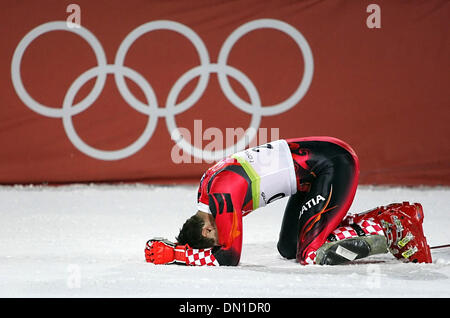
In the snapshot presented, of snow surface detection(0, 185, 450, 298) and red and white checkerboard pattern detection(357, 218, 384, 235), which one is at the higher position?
red and white checkerboard pattern detection(357, 218, 384, 235)

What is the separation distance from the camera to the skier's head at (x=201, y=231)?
371cm

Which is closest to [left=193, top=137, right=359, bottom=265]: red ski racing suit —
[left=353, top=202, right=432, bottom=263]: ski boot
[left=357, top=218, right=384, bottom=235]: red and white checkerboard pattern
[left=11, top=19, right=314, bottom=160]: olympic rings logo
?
[left=357, top=218, right=384, bottom=235]: red and white checkerboard pattern

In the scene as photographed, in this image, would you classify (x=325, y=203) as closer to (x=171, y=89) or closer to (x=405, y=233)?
(x=405, y=233)

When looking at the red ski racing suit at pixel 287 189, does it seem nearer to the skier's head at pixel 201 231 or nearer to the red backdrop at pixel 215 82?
the skier's head at pixel 201 231

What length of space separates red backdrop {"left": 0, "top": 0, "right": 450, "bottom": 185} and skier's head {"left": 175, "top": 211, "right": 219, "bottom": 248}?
3.92m

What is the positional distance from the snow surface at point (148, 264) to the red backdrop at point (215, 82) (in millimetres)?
860

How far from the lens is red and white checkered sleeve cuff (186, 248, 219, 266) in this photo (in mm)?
3717

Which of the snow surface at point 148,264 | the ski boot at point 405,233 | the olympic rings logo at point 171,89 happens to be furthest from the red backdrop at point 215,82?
the ski boot at point 405,233

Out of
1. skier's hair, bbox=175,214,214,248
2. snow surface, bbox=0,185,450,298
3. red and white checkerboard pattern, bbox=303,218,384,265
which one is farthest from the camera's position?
red and white checkerboard pattern, bbox=303,218,384,265

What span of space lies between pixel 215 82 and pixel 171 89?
1.63ft

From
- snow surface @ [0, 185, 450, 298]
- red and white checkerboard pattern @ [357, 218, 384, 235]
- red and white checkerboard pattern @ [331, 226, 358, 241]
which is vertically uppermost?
red and white checkerboard pattern @ [357, 218, 384, 235]

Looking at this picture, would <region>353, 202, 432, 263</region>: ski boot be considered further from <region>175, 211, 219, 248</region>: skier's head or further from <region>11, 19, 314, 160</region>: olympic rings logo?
<region>11, 19, 314, 160</region>: olympic rings logo
